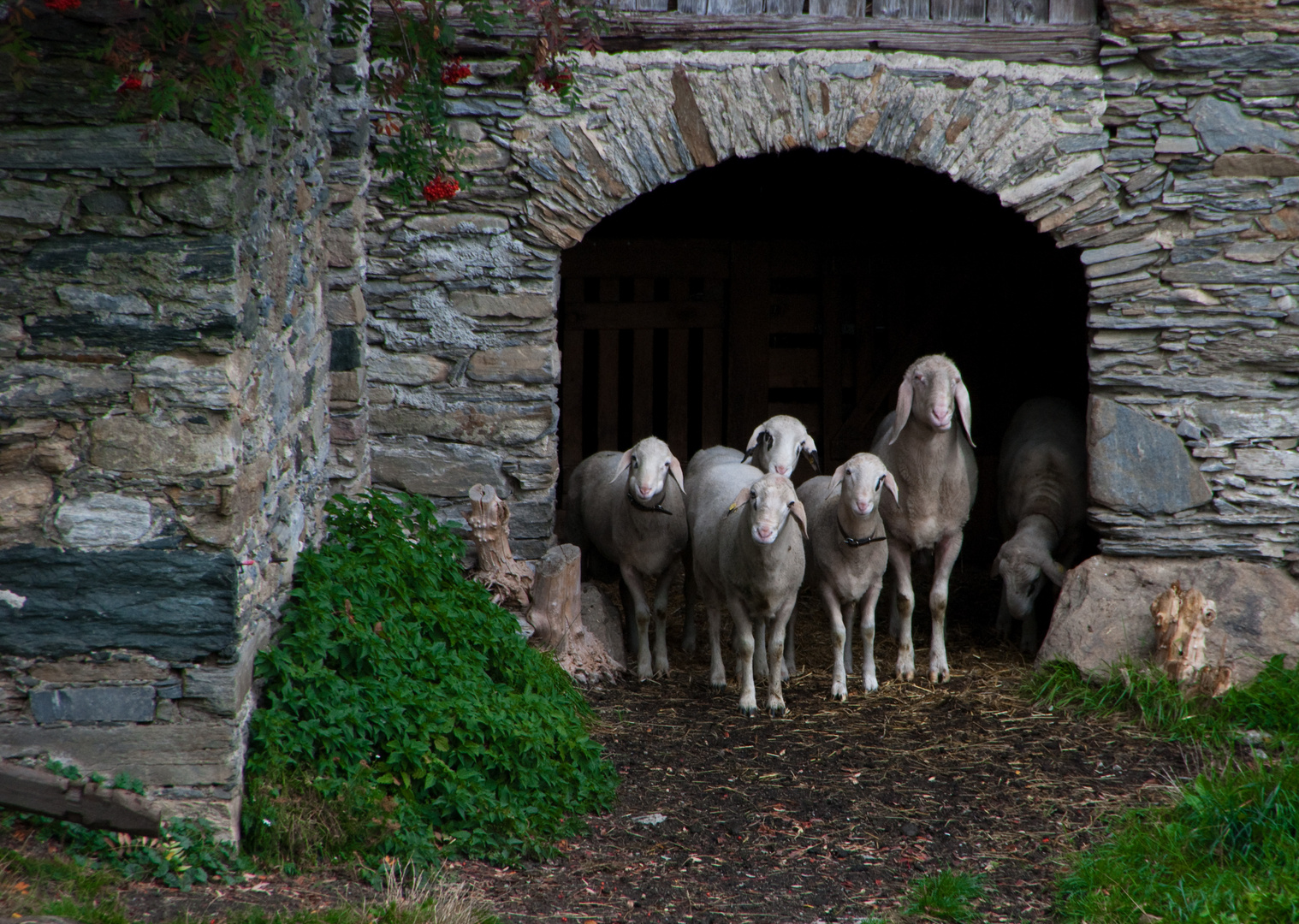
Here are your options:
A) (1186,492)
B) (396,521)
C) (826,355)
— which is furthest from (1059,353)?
(396,521)

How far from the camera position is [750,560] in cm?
531

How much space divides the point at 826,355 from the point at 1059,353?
1.74 metres

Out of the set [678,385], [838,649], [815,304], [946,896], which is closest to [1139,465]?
[838,649]

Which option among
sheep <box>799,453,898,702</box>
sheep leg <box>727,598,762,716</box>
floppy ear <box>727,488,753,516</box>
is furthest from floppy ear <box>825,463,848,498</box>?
sheep leg <box>727,598,762,716</box>

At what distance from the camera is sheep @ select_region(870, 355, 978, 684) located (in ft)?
19.6

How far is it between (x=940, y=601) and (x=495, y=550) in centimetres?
238

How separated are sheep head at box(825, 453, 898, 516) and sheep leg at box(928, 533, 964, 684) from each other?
847mm

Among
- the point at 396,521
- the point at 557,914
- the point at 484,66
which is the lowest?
the point at 557,914

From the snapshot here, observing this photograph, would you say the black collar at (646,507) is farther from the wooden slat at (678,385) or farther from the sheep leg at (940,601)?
the wooden slat at (678,385)

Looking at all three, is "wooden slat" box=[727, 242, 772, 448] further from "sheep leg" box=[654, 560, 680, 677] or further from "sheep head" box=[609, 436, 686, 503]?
"sheep head" box=[609, 436, 686, 503]

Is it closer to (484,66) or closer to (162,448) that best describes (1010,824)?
(162,448)

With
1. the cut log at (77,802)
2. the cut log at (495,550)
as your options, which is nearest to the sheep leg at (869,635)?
the cut log at (495,550)

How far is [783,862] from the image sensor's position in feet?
12.9

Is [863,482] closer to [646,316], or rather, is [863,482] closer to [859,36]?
[859,36]
